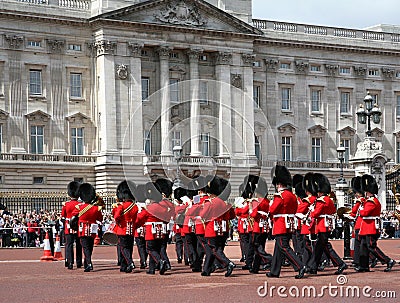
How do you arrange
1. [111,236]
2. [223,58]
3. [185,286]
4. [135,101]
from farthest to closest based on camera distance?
[223,58] → [135,101] → [111,236] → [185,286]

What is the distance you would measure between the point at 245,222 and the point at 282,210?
2.32m

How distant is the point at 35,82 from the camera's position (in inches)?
2131

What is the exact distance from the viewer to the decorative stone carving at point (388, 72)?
218 feet

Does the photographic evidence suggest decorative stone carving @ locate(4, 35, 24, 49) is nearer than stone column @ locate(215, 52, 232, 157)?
Yes

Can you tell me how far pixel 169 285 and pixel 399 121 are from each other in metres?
50.7

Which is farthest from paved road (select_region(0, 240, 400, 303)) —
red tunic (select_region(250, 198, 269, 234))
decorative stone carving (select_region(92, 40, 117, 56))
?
decorative stone carving (select_region(92, 40, 117, 56))

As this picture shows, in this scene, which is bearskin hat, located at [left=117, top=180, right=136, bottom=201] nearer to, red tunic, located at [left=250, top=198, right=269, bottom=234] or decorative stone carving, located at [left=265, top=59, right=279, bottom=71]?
red tunic, located at [left=250, top=198, right=269, bottom=234]

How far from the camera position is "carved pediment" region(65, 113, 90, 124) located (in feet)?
181

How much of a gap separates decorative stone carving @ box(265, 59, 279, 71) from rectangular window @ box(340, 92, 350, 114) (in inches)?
213

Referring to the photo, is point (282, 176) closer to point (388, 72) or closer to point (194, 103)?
point (194, 103)

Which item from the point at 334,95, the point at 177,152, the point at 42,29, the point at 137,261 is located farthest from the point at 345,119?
the point at 137,261

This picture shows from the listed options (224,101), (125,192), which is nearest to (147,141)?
(224,101)

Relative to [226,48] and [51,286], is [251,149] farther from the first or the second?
→ [51,286]

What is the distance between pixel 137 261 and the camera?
25.5 m
